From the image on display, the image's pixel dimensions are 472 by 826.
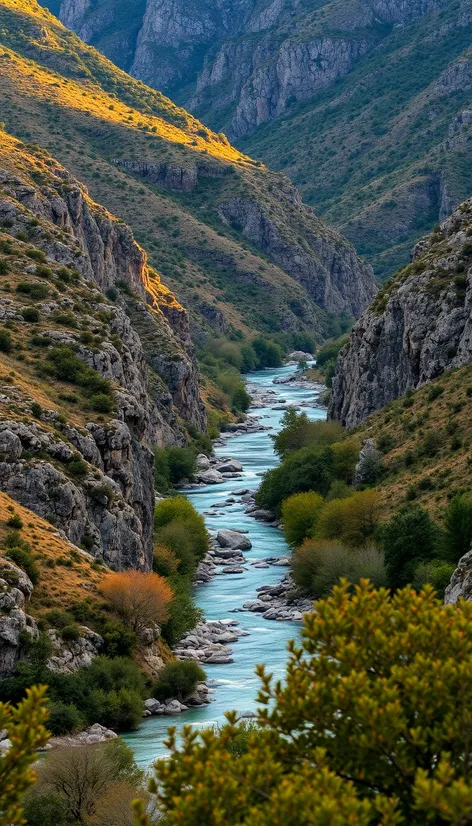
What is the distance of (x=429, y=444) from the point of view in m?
91.2

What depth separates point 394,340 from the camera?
11562 cm

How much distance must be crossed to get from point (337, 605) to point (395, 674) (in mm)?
1985

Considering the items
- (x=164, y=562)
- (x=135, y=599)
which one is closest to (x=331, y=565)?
(x=164, y=562)

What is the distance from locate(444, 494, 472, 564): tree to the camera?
72.7m

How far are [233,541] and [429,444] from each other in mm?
17237

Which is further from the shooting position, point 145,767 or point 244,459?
point 244,459

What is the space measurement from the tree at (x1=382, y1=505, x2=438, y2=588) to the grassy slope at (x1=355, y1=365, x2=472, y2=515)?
3134 millimetres

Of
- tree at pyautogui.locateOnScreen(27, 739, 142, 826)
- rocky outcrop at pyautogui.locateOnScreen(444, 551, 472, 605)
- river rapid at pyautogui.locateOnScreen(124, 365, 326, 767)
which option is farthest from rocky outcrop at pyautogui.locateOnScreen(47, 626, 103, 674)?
rocky outcrop at pyautogui.locateOnScreen(444, 551, 472, 605)

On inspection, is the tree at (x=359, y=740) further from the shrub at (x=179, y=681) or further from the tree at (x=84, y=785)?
the shrub at (x=179, y=681)

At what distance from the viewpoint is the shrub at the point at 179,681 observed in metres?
61.7

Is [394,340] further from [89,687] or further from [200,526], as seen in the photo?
[89,687]

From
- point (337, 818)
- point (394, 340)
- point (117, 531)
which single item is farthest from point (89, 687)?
point (394, 340)

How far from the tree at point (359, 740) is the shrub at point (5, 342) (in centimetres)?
6824

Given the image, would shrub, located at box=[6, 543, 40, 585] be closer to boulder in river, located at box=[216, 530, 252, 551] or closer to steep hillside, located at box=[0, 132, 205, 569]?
steep hillside, located at box=[0, 132, 205, 569]
